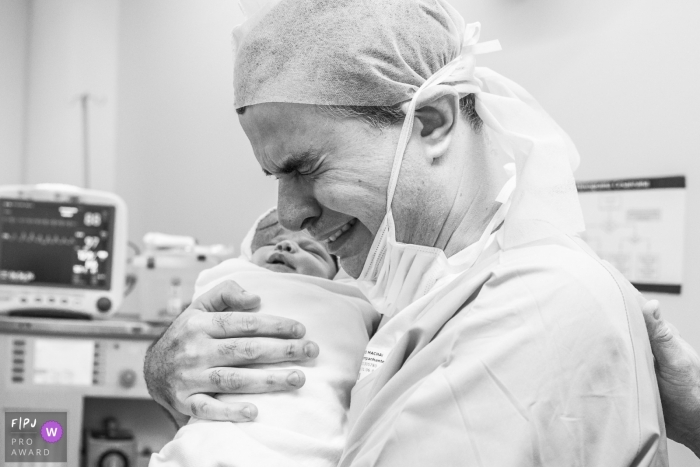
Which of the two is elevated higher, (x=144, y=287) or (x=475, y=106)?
(x=475, y=106)

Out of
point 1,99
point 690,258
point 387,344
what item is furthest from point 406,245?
point 1,99

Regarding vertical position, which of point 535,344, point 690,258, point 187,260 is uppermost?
point 535,344

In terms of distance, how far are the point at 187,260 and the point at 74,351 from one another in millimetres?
570

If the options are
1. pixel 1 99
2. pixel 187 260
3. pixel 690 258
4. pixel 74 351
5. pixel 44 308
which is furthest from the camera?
pixel 1 99

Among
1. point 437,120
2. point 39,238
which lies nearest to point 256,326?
point 437,120

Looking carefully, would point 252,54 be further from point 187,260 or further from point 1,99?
point 1,99

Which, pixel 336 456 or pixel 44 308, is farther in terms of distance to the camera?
pixel 44 308

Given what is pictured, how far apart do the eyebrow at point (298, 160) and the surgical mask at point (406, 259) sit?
0.12m

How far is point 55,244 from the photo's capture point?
106 inches

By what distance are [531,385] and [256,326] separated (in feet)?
1.69

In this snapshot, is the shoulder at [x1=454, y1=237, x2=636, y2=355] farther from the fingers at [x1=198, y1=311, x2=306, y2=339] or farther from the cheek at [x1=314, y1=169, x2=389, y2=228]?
the fingers at [x1=198, y1=311, x2=306, y2=339]

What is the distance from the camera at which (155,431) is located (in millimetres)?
2715

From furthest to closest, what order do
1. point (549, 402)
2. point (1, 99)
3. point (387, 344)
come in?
point (1, 99) < point (387, 344) < point (549, 402)

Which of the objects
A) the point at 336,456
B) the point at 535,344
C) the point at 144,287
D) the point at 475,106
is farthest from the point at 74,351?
the point at 535,344
